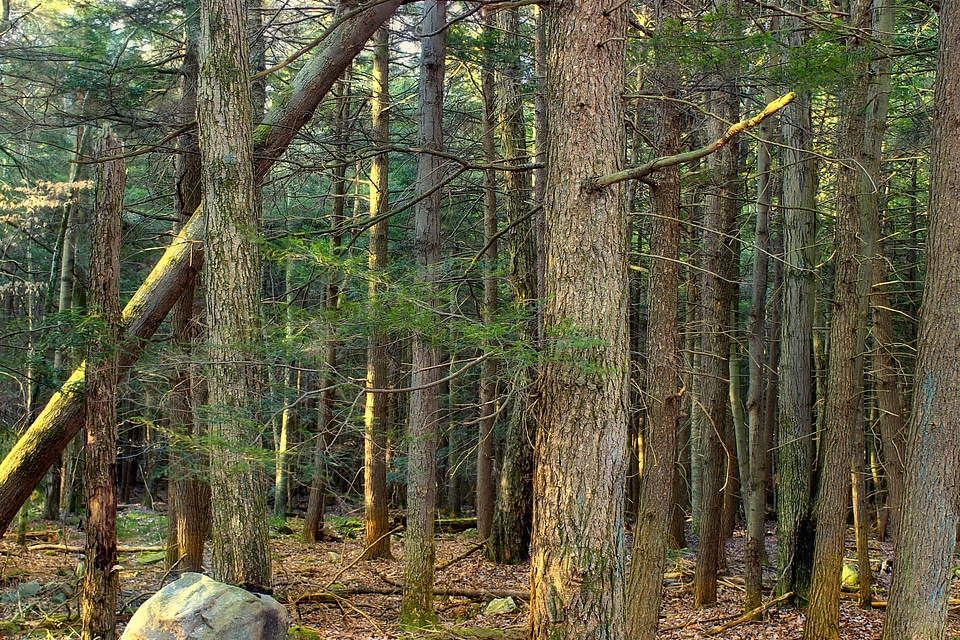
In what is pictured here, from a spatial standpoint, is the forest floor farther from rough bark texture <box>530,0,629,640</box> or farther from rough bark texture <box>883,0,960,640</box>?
rough bark texture <box>530,0,629,640</box>

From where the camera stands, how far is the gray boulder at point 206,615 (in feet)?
19.1

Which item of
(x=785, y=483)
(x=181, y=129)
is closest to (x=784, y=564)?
(x=785, y=483)

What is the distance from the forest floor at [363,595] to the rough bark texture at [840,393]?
111 cm

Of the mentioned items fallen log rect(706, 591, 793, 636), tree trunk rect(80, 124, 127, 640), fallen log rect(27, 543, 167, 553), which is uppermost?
tree trunk rect(80, 124, 127, 640)

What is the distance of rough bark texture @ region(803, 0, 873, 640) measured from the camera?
7977 mm

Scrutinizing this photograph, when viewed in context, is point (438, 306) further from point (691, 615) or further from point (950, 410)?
point (691, 615)

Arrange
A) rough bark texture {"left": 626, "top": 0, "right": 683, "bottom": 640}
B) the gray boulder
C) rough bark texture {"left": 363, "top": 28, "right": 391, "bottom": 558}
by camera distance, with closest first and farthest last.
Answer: the gray boulder, rough bark texture {"left": 626, "top": 0, "right": 683, "bottom": 640}, rough bark texture {"left": 363, "top": 28, "right": 391, "bottom": 558}

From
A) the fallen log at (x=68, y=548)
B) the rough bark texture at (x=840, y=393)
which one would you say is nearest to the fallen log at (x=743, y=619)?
the rough bark texture at (x=840, y=393)

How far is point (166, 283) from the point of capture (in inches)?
312

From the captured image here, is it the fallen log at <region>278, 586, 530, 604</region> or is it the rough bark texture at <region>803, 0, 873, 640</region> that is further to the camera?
the fallen log at <region>278, 586, 530, 604</region>

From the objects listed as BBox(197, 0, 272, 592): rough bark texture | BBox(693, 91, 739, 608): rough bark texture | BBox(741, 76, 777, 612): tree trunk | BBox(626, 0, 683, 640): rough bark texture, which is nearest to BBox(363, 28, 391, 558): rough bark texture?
BBox(197, 0, 272, 592): rough bark texture

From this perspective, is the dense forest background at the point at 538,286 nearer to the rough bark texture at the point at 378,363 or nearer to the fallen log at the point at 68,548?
the rough bark texture at the point at 378,363

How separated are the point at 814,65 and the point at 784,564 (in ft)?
22.8

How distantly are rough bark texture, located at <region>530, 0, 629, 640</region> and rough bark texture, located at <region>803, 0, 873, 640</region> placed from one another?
13.7 feet
